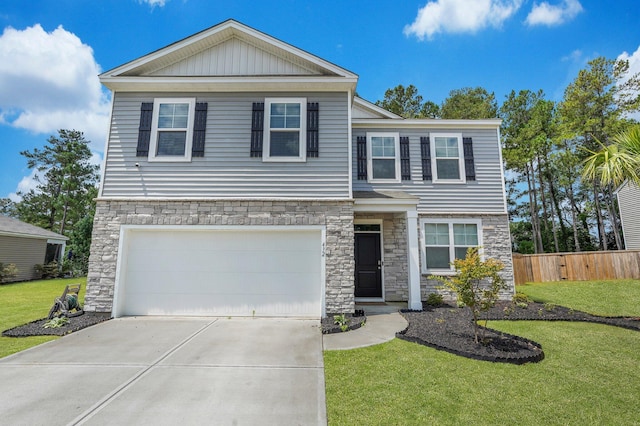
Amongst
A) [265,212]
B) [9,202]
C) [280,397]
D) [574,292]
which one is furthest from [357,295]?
[9,202]

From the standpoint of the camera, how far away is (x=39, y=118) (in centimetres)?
2708

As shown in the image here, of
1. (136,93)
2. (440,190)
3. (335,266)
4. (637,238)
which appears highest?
(136,93)

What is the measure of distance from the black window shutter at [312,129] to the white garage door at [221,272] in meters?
2.06

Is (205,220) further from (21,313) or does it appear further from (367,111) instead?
(367,111)

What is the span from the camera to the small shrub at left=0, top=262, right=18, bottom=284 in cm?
1471

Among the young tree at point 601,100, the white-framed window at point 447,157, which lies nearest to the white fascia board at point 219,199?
the white-framed window at point 447,157

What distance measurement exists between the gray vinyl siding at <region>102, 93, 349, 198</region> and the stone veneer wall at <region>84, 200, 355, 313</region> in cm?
26

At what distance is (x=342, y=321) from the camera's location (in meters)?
6.45

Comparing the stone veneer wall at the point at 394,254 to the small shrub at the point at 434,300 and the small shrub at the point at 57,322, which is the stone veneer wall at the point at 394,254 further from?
the small shrub at the point at 57,322

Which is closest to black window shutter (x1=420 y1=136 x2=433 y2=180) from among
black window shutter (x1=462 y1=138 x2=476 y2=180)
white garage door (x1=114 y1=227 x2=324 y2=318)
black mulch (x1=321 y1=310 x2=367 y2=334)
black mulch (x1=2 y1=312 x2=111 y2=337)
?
black window shutter (x1=462 y1=138 x2=476 y2=180)

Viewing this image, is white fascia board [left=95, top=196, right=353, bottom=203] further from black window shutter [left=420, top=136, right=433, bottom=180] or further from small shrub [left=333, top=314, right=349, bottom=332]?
black window shutter [left=420, top=136, right=433, bottom=180]

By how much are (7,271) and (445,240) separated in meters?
20.6

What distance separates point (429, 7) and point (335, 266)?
915 centimetres

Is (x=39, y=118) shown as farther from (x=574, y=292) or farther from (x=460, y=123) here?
(x=574, y=292)
